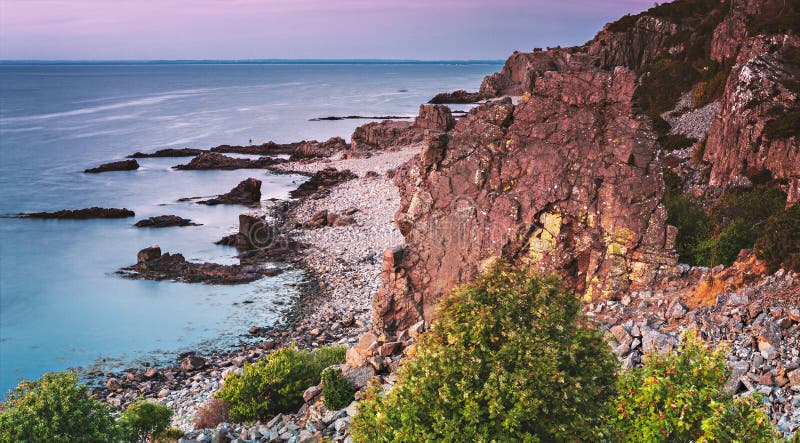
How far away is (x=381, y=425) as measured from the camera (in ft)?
31.6

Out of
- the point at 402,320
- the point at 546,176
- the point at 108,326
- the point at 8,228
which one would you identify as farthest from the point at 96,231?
the point at 546,176

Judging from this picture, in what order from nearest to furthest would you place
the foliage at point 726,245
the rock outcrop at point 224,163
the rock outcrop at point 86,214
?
the foliage at point 726,245 < the rock outcrop at point 86,214 < the rock outcrop at point 224,163

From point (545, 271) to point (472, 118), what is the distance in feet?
17.6

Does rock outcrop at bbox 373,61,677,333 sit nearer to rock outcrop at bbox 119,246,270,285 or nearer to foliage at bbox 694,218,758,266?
foliage at bbox 694,218,758,266

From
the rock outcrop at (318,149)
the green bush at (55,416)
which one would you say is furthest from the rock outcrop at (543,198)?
the rock outcrop at (318,149)

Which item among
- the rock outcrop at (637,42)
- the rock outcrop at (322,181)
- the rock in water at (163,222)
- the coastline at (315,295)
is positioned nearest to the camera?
the coastline at (315,295)

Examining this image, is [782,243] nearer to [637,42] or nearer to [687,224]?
[687,224]

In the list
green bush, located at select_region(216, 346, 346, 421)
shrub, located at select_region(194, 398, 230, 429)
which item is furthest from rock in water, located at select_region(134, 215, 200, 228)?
green bush, located at select_region(216, 346, 346, 421)

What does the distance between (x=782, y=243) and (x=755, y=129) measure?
74.7 ft

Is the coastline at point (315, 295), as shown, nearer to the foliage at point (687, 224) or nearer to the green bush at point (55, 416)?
the green bush at point (55, 416)

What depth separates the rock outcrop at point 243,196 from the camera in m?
59.9

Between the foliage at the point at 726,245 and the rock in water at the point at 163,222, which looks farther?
the rock in water at the point at 163,222

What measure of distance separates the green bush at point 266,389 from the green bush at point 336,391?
6.60 feet

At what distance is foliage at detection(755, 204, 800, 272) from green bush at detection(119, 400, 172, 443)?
16.4m
